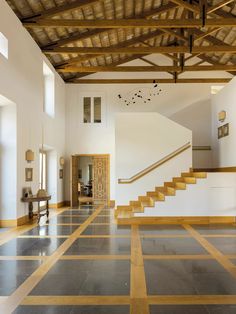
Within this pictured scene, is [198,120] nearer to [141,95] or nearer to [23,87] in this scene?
[141,95]

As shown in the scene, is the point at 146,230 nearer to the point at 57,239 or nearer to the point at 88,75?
the point at 57,239

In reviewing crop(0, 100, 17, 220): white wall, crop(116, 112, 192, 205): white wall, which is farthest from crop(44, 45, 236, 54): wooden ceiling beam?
crop(0, 100, 17, 220): white wall

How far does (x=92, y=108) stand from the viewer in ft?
43.3

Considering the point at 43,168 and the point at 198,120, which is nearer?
the point at 43,168

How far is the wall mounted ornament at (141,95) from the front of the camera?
1310cm

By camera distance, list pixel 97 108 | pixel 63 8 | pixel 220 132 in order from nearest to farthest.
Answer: pixel 63 8 → pixel 220 132 → pixel 97 108

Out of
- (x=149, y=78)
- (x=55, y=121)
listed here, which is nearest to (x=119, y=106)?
(x=149, y=78)

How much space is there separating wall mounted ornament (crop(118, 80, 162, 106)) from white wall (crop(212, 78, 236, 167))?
2.34 m

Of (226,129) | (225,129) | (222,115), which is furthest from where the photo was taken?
(222,115)

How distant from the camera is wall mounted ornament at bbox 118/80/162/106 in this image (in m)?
13.1

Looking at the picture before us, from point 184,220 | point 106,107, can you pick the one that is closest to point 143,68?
point 106,107

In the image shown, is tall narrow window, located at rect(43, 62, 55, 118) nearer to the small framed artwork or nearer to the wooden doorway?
the wooden doorway

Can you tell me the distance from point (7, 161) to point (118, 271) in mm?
4586

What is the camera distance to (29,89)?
8.47 m
